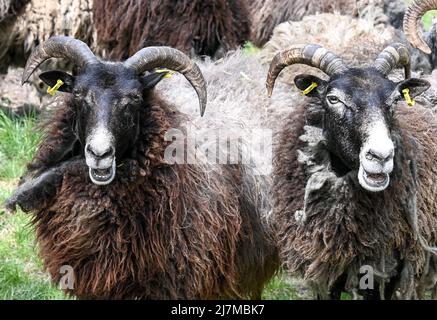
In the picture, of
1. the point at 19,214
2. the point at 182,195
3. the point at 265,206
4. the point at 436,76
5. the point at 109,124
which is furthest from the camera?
the point at 19,214

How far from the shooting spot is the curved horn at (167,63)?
5.54m

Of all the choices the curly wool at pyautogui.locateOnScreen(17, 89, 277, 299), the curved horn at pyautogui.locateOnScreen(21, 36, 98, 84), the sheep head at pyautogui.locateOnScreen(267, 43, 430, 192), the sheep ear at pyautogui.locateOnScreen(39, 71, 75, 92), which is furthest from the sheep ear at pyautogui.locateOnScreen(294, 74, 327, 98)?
the sheep ear at pyautogui.locateOnScreen(39, 71, 75, 92)

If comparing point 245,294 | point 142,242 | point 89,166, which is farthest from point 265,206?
point 89,166

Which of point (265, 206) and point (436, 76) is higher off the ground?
point (436, 76)

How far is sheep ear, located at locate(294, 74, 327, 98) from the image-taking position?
5.66 metres

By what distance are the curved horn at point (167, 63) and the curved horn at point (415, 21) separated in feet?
6.15

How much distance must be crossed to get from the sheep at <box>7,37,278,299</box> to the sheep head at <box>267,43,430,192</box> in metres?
0.74

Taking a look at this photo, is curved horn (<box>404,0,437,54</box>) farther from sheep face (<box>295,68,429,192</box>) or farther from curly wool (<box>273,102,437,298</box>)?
sheep face (<box>295,68,429,192</box>)

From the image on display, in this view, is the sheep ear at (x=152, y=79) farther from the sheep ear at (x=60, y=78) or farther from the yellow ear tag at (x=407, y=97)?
the yellow ear tag at (x=407, y=97)

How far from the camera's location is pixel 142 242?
547 cm

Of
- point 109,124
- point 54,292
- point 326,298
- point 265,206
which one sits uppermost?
point 109,124

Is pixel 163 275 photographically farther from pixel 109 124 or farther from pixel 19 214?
pixel 19 214

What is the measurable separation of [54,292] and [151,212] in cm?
135

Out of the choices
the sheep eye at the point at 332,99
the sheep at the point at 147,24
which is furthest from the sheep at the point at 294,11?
the sheep eye at the point at 332,99
